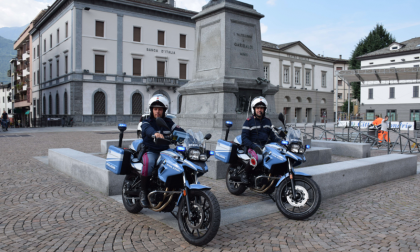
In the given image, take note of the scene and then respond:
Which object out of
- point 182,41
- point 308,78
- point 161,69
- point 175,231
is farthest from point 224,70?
point 308,78

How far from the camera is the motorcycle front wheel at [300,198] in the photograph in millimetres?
4539

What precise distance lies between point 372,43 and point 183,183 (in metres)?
58.3

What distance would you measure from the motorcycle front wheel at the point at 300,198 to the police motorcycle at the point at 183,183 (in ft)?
4.23

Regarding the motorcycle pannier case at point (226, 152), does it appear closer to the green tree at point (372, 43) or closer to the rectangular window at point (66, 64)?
the rectangular window at point (66, 64)

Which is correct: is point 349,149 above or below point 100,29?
below

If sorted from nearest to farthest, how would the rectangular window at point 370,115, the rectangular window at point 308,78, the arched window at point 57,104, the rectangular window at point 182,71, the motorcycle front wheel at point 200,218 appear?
the motorcycle front wheel at point 200,218 < the arched window at point 57,104 < the rectangular window at point 182,71 < the rectangular window at point 370,115 < the rectangular window at point 308,78

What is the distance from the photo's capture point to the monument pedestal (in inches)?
367

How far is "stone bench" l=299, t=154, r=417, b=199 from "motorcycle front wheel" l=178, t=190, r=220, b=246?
8.28ft

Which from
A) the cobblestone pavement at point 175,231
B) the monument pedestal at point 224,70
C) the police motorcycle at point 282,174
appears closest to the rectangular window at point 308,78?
the monument pedestal at point 224,70

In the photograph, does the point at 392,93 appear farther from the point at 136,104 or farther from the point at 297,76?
the point at 136,104

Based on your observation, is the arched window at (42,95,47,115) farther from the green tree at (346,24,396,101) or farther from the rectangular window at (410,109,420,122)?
the rectangular window at (410,109,420,122)

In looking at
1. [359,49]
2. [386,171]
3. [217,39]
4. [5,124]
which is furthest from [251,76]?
[359,49]

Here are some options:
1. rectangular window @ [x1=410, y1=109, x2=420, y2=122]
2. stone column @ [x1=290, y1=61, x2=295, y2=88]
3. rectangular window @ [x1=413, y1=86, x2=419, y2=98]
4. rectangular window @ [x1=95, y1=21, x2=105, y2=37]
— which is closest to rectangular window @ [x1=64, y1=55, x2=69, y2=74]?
rectangular window @ [x1=95, y1=21, x2=105, y2=37]

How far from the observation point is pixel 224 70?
9.59m
